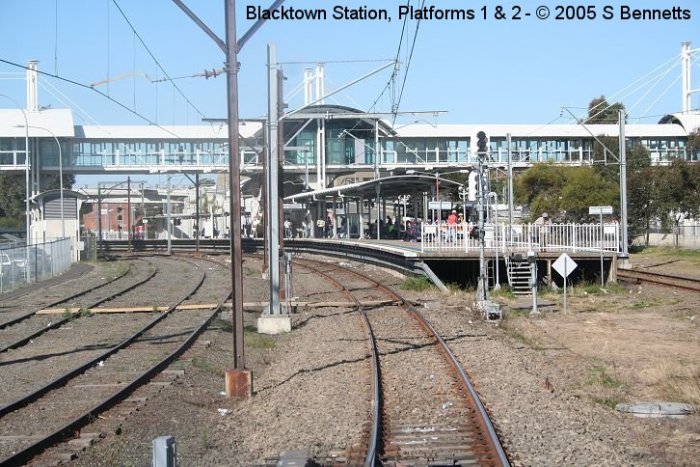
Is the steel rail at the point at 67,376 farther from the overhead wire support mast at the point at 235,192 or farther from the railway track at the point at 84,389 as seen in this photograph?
the overhead wire support mast at the point at 235,192

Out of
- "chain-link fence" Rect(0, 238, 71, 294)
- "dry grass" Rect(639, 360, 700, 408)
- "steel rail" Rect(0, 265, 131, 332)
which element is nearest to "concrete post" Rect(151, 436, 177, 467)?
"dry grass" Rect(639, 360, 700, 408)

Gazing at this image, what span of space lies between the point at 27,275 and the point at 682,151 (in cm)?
5457

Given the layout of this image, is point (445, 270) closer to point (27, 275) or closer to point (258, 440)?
point (27, 275)

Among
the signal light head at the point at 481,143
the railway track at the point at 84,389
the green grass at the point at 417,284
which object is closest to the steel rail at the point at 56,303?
the railway track at the point at 84,389

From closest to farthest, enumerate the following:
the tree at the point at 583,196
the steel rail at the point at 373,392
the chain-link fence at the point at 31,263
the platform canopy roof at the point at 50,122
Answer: the steel rail at the point at 373,392 < the chain-link fence at the point at 31,263 < the tree at the point at 583,196 < the platform canopy roof at the point at 50,122

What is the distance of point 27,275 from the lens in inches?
1245

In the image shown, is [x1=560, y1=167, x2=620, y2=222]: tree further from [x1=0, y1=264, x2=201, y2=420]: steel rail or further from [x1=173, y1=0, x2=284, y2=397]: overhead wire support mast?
[x1=173, y1=0, x2=284, y2=397]: overhead wire support mast

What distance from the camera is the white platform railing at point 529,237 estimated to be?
29.5m

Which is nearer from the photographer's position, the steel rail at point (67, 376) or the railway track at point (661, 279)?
the steel rail at point (67, 376)

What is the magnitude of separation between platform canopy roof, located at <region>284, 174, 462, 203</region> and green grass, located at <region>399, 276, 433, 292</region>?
9.31 metres

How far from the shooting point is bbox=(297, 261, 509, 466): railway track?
8.09 m

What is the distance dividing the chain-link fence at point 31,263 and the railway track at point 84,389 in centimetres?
1138

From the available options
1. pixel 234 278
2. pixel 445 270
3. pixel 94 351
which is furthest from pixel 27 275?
pixel 234 278

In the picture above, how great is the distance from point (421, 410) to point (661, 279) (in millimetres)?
22683
